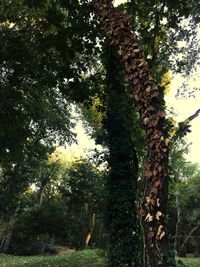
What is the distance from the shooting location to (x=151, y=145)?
479 centimetres

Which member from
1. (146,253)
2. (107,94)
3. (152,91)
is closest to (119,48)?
(152,91)

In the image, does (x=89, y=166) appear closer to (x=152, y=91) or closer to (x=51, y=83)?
(x=51, y=83)

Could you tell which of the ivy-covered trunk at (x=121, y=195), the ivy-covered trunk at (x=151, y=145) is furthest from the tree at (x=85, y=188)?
the ivy-covered trunk at (x=151, y=145)

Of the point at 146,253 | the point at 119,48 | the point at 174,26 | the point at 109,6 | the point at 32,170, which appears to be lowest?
the point at 146,253

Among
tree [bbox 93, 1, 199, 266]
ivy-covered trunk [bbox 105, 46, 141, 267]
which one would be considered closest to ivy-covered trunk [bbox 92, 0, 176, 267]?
tree [bbox 93, 1, 199, 266]

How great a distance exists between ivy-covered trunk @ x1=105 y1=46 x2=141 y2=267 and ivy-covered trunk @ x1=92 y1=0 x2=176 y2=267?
953 centimetres

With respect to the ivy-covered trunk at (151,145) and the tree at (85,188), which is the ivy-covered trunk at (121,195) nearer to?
the ivy-covered trunk at (151,145)

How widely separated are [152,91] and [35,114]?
23.2m

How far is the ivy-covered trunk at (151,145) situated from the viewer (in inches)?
176

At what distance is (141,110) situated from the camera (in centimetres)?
504

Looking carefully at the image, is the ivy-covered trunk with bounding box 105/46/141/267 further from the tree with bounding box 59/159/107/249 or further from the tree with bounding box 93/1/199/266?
the tree with bounding box 59/159/107/249

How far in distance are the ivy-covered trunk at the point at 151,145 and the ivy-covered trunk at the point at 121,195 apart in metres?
9.53

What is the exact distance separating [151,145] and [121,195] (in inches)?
486

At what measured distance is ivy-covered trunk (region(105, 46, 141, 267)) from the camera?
1592 cm
